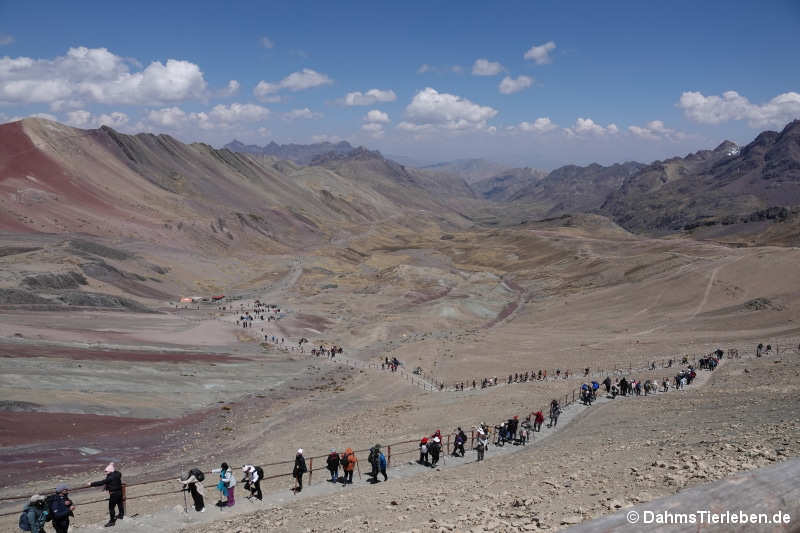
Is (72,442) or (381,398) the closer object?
(72,442)

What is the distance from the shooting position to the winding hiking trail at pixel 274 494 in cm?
1473

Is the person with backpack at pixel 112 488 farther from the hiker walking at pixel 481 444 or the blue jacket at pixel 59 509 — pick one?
the hiker walking at pixel 481 444

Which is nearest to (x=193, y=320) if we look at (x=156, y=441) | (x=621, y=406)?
(x=156, y=441)

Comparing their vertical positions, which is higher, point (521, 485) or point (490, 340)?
point (521, 485)

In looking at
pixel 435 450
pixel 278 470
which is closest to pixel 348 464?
pixel 435 450

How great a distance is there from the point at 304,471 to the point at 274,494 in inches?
46.6

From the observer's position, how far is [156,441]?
31.7 m

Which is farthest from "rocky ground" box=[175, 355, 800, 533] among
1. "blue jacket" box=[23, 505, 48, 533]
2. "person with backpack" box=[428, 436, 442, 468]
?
"blue jacket" box=[23, 505, 48, 533]

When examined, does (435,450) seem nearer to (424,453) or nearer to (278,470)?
(424,453)

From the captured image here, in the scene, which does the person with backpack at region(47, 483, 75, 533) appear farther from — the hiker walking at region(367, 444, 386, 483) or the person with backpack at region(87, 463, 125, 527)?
the hiker walking at region(367, 444, 386, 483)

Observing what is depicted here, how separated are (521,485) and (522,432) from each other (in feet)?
33.5

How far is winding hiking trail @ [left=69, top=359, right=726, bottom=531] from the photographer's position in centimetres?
1473

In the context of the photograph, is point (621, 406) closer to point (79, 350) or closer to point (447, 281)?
point (79, 350)

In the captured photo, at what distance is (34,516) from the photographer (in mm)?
12562
